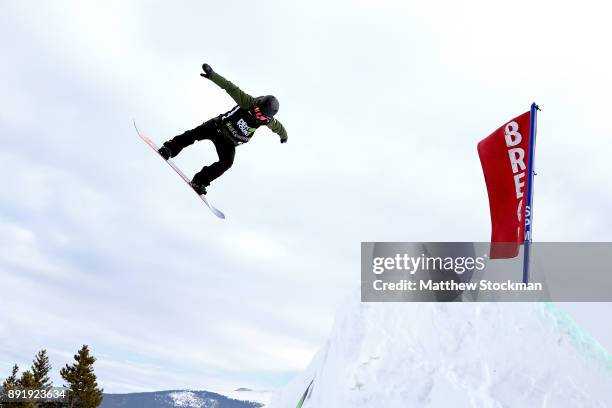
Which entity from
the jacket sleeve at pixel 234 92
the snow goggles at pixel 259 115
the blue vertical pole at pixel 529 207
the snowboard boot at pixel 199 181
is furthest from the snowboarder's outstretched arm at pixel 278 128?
the blue vertical pole at pixel 529 207

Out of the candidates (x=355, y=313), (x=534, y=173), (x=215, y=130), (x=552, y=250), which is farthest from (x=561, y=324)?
(x=215, y=130)

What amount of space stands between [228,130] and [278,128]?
1.17 metres

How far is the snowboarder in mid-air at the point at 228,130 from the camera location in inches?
402

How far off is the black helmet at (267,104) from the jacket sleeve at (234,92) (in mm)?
160

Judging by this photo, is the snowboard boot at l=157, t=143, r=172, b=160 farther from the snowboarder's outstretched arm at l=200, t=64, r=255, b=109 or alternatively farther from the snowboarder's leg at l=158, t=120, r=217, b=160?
the snowboarder's outstretched arm at l=200, t=64, r=255, b=109

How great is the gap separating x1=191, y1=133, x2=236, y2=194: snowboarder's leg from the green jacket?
0.32 m

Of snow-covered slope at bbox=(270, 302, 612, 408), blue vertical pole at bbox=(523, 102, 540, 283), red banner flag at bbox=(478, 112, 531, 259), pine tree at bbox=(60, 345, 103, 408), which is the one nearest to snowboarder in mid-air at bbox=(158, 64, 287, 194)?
red banner flag at bbox=(478, 112, 531, 259)

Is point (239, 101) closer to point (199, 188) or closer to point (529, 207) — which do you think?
point (199, 188)

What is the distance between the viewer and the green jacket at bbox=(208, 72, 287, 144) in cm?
973

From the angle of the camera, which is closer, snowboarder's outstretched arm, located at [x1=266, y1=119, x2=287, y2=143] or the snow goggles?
the snow goggles

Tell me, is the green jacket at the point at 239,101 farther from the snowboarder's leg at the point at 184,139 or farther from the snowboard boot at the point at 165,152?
the snowboard boot at the point at 165,152

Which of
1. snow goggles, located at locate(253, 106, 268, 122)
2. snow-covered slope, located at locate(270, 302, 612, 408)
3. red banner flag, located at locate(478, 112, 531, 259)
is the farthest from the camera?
snow-covered slope, located at locate(270, 302, 612, 408)

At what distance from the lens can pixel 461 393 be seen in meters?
13.8

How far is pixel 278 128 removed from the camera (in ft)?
37.9
